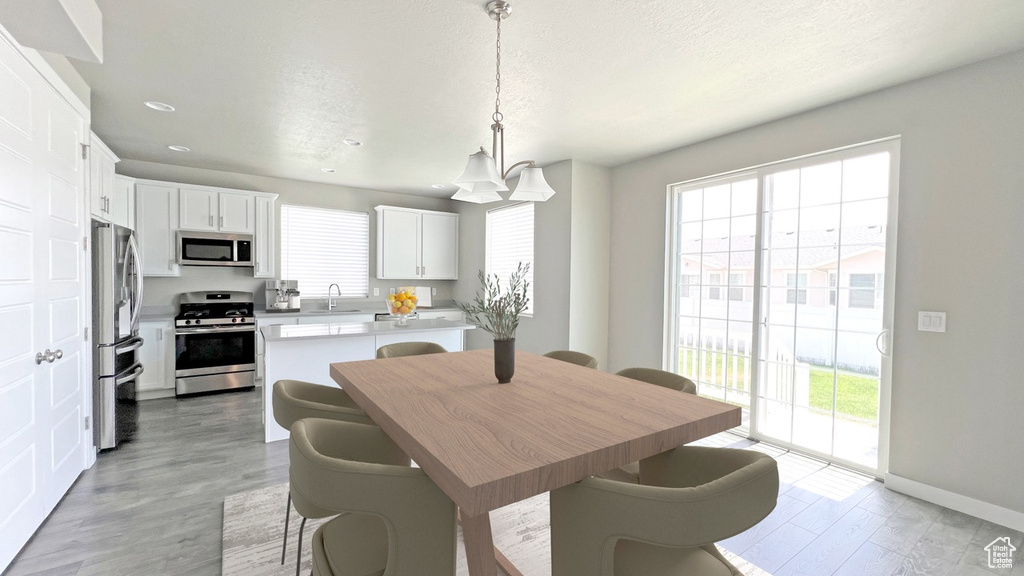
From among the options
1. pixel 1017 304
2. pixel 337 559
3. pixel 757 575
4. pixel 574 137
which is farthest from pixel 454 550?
pixel 574 137

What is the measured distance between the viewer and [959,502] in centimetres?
240

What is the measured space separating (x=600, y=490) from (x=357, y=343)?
319 centimetres

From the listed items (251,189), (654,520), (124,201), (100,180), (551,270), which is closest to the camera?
(654,520)

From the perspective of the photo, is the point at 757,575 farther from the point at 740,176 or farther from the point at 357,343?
the point at 357,343

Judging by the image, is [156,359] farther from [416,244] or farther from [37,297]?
[416,244]

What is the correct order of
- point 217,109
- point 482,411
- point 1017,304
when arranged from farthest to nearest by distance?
point 217,109 → point 1017,304 → point 482,411

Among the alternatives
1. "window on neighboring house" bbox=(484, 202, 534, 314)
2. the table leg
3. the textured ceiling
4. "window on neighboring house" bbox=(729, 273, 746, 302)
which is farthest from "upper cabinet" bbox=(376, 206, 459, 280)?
the table leg

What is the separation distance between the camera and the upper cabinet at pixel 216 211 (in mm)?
4684

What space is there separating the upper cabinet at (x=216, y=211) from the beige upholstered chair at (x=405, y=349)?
3309mm

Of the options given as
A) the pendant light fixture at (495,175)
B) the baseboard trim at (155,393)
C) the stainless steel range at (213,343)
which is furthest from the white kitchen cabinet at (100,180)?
the pendant light fixture at (495,175)

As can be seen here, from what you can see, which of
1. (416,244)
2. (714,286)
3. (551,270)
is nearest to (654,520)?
(714,286)

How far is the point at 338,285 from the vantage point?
5.95m

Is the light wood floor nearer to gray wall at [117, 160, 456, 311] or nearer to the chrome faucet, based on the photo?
gray wall at [117, 160, 456, 311]

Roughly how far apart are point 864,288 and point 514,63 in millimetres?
2710
